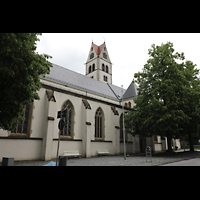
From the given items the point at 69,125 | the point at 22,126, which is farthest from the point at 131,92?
the point at 22,126

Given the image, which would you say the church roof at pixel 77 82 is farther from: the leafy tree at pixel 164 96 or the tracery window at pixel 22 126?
the leafy tree at pixel 164 96

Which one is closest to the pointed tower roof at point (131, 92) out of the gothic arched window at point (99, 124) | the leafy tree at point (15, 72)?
the gothic arched window at point (99, 124)

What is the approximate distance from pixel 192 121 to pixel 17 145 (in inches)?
730

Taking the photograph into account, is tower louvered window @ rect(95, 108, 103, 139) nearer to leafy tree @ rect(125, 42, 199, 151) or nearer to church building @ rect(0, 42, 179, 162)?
church building @ rect(0, 42, 179, 162)

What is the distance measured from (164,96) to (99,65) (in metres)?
28.4

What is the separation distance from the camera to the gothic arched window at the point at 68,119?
57.5ft

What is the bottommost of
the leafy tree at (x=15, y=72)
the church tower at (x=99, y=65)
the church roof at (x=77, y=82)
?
the leafy tree at (x=15, y=72)

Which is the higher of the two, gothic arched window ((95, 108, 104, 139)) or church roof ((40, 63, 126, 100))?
church roof ((40, 63, 126, 100))

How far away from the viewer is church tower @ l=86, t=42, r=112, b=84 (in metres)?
43.2

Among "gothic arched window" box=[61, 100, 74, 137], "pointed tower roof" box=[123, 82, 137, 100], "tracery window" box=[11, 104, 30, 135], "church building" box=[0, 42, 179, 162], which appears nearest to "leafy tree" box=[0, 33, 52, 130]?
"tracery window" box=[11, 104, 30, 135]

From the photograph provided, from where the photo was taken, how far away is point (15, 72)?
7.39m

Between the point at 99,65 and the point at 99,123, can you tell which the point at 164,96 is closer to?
the point at 99,123
